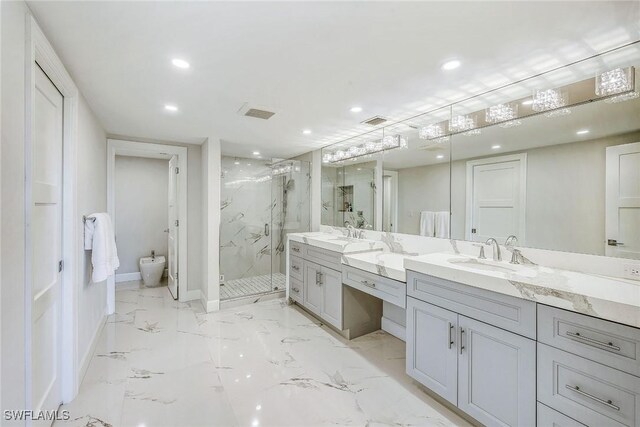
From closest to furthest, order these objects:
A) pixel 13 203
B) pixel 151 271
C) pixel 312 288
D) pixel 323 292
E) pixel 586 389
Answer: pixel 13 203 < pixel 586 389 < pixel 323 292 < pixel 312 288 < pixel 151 271

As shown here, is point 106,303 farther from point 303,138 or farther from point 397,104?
point 397,104

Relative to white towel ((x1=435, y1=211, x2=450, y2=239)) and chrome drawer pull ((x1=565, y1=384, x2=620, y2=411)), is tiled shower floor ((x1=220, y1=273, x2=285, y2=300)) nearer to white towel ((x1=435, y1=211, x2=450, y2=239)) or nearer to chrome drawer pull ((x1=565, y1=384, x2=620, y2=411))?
white towel ((x1=435, y1=211, x2=450, y2=239))

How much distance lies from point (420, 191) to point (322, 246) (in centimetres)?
118

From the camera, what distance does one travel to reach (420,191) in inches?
107

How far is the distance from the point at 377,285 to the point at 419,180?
113cm

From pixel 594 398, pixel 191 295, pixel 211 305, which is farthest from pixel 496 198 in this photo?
pixel 191 295

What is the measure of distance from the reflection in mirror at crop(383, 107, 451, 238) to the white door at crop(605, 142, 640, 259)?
1.03 m

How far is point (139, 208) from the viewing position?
4.77 metres

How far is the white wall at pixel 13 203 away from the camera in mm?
1039

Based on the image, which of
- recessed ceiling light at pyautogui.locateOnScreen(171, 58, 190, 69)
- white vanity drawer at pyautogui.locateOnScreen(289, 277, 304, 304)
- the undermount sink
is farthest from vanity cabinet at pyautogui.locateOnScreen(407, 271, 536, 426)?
recessed ceiling light at pyautogui.locateOnScreen(171, 58, 190, 69)

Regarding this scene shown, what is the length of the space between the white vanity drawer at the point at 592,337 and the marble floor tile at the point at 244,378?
0.86 meters

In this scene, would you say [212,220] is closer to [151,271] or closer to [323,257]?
[323,257]

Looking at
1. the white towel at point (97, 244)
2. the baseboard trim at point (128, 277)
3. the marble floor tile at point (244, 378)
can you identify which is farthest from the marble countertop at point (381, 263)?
the baseboard trim at point (128, 277)

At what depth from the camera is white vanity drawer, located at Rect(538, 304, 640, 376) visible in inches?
44.3
